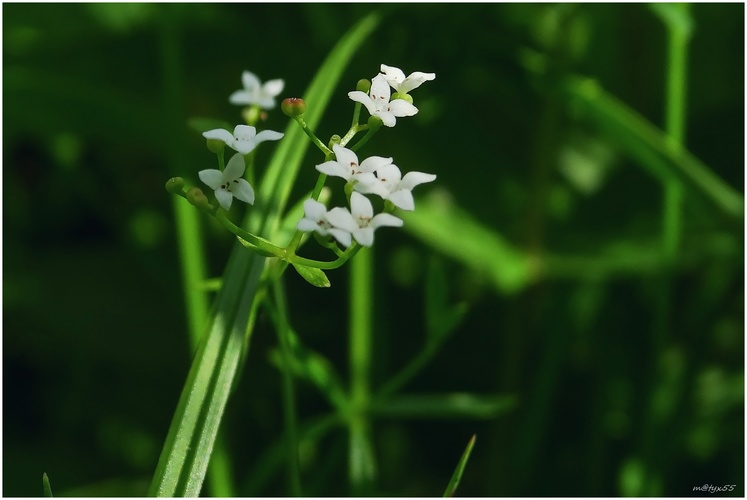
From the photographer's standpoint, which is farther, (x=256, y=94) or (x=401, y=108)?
(x=256, y=94)

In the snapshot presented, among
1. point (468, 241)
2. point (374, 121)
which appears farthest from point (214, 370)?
point (468, 241)

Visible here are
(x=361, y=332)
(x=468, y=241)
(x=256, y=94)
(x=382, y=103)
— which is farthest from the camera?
(x=468, y=241)

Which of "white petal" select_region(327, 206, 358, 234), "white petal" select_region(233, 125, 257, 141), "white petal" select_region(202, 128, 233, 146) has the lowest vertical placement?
"white petal" select_region(327, 206, 358, 234)

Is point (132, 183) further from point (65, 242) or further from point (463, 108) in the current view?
point (463, 108)

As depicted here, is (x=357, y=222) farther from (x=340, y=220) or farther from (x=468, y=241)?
(x=468, y=241)

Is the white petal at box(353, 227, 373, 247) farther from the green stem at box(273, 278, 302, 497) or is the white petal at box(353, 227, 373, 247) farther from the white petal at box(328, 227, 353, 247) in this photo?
the green stem at box(273, 278, 302, 497)

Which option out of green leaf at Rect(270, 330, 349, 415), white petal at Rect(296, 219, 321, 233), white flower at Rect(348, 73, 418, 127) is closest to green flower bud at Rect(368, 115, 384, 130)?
white flower at Rect(348, 73, 418, 127)
